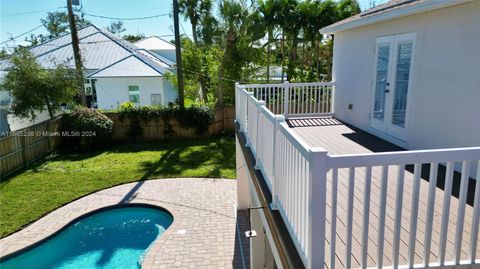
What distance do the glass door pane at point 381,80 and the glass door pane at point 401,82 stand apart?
0.35 m

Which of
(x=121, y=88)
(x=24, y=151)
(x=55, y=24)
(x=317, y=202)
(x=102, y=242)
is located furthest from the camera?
(x=55, y=24)

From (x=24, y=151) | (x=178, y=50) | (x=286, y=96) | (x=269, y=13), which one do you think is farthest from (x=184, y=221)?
(x=269, y=13)

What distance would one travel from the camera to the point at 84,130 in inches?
543

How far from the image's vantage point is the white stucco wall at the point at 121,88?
2220 centimetres

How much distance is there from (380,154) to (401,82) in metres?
4.37

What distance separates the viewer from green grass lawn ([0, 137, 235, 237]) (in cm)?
877

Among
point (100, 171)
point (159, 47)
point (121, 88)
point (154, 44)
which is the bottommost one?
point (100, 171)

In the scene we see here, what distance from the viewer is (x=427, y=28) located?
16.8 ft

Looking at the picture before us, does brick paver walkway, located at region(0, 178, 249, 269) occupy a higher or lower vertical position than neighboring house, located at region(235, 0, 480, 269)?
lower

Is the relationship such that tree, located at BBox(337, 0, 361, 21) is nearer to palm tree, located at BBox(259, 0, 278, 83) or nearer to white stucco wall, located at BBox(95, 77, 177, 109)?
palm tree, located at BBox(259, 0, 278, 83)

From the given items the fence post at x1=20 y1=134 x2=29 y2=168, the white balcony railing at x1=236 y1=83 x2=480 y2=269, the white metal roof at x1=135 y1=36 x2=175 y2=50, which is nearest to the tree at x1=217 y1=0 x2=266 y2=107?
the fence post at x1=20 y1=134 x2=29 y2=168

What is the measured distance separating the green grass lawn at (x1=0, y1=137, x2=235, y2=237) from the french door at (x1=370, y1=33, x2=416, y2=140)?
5.59m

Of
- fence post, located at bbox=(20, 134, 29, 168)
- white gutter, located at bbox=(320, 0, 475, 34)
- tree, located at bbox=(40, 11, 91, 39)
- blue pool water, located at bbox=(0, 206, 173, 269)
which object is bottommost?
blue pool water, located at bbox=(0, 206, 173, 269)

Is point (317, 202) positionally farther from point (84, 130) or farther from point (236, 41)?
point (236, 41)
